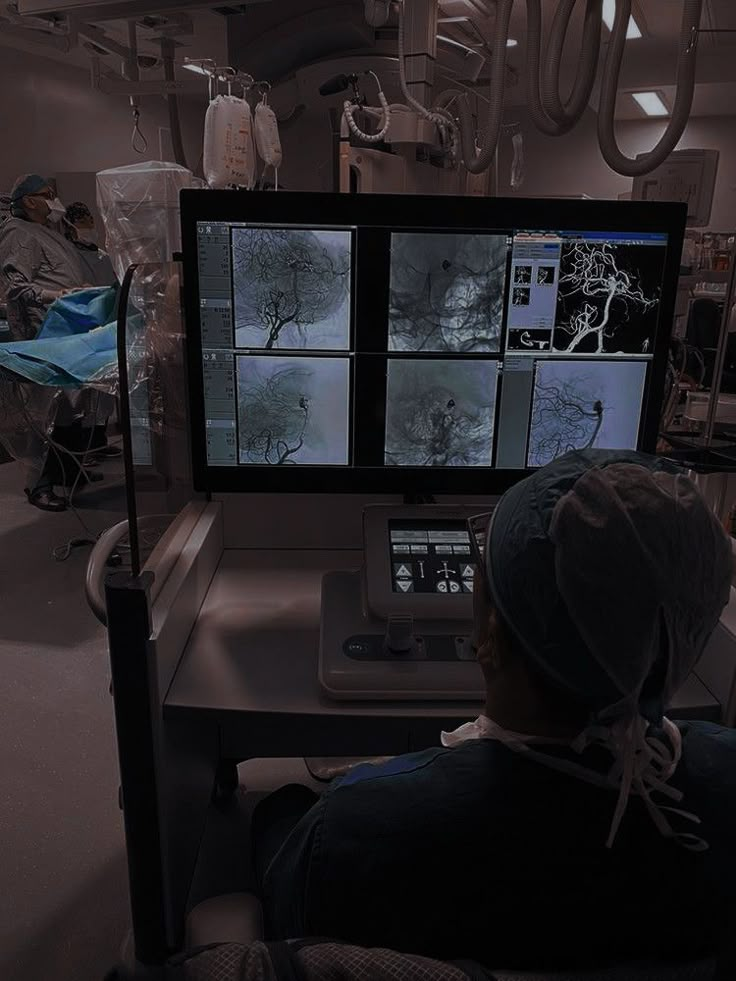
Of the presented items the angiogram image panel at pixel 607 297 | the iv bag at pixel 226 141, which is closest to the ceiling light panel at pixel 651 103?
the iv bag at pixel 226 141

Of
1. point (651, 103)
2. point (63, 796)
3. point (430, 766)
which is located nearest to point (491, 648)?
point (430, 766)

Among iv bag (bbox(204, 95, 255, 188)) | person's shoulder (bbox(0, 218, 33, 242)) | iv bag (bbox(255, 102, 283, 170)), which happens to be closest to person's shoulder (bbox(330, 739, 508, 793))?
iv bag (bbox(204, 95, 255, 188))

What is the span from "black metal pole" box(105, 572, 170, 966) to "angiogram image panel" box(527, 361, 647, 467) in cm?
70

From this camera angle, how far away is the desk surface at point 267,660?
1.01 meters

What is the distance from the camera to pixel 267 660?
3.69 feet

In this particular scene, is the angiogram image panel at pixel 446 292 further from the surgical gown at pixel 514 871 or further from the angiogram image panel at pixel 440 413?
the surgical gown at pixel 514 871

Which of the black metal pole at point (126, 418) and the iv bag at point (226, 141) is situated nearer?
the black metal pole at point (126, 418)

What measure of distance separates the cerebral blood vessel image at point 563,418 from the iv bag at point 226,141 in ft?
4.19

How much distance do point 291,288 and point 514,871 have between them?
2.95 feet

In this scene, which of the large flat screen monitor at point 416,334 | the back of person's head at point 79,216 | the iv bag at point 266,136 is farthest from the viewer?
the back of person's head at point 79,216

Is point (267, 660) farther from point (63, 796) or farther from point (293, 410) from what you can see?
point (63, 796)

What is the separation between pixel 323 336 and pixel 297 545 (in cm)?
50

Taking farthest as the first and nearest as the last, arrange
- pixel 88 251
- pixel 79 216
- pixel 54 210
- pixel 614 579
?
pixel 79 216 < pixel 88 251 < pixel 54 210 < pixel 614 579

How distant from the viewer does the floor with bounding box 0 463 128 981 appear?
1.54m
